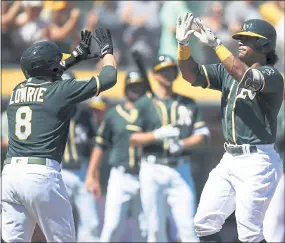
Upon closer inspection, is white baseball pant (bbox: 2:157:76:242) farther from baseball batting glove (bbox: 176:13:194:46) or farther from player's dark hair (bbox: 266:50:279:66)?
player's dark hair (bbox: 266:50:279:66)

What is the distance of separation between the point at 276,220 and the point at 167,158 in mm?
1719

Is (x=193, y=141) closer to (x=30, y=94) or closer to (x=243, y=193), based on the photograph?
(x=243, y=193)

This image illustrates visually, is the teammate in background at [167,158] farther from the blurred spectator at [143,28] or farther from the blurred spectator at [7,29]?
the blurred spectator at [7,29]

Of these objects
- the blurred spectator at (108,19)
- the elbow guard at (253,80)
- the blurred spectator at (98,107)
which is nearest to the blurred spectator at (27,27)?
the blurred spectator at (108,19)

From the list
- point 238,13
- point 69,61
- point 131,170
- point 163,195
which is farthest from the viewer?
point 238,13

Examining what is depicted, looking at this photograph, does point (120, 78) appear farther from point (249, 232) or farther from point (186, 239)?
point (249, 232)

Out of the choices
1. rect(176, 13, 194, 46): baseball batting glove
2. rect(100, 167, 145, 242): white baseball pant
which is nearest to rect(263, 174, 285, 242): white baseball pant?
rect(176, 13, 194, 46): baseball batting glove

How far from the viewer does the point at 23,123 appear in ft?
22.7

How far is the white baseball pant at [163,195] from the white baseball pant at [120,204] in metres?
0.42

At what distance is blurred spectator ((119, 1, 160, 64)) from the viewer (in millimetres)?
11820

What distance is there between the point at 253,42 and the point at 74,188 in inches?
146

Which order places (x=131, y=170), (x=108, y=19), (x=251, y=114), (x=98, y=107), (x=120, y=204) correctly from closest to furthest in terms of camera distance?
(x=251, y=114) → (x=120, y=204) → (x=131, y=170) → (x=98, y=107) → (x=108, y=19)

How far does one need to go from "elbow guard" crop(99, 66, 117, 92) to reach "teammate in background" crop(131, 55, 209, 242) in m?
2.66

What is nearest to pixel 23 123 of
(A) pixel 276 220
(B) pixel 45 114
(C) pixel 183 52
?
(B) pixel 45 114
